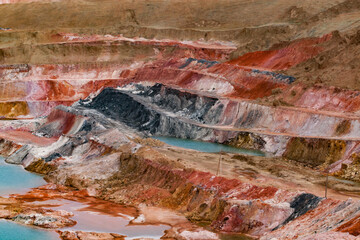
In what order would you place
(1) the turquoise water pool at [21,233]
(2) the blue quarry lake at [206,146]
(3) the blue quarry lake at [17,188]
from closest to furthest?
(1) the turquoise water pool at [21,233] < (3) the blue quarry lake at [17,188] < (2) the blue quarry lake at [206,146]

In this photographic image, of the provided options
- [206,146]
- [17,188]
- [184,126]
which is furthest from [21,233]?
[184,126]

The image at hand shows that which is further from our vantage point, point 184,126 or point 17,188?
point 184,126

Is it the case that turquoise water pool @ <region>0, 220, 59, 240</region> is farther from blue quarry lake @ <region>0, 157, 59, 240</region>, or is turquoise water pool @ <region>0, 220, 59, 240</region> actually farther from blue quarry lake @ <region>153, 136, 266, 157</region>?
blue quarry lake @ <region>153, 136, 266, 157</region>

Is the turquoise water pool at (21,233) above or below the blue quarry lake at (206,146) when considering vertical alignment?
below

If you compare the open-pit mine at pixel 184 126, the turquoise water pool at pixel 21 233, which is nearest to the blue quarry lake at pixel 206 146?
the open-pit mine at pixel 184 126

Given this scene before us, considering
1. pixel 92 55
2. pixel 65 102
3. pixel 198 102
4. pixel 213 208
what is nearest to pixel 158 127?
pixel 198 102

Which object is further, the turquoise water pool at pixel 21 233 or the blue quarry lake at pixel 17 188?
the blue quarry lake at pixel 17 188

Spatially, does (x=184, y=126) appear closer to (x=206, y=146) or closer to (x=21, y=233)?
(x=206, y=146)

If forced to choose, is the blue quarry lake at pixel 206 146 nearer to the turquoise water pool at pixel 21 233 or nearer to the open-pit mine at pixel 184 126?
the open-pit mine at pixel 184 126
